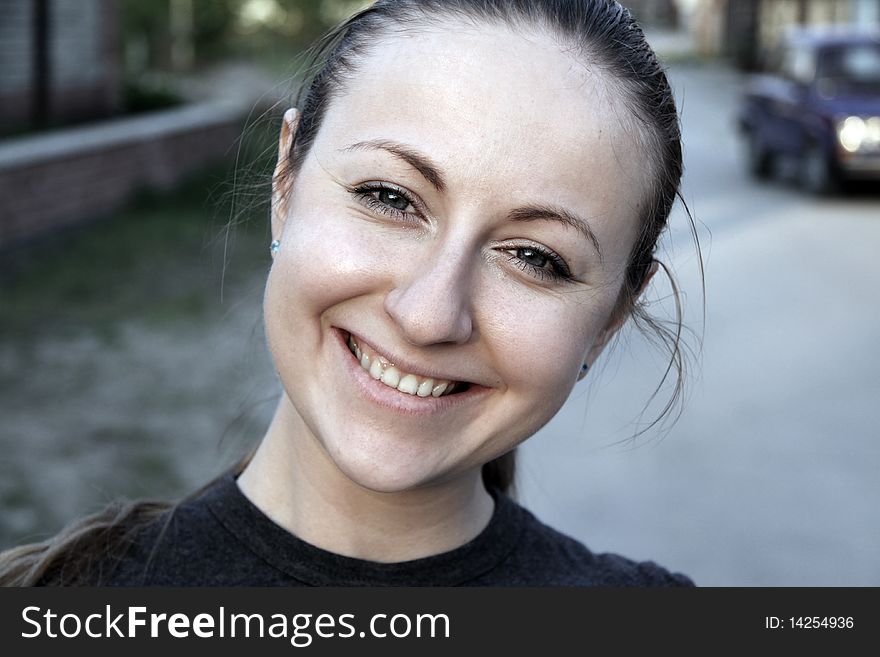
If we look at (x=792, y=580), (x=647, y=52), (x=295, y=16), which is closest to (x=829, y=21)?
(x=295, y=16)

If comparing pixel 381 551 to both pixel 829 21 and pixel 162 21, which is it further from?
pixel 829 21

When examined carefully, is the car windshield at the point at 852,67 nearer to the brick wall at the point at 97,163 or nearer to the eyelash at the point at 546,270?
the brick wall at the point at 97,163

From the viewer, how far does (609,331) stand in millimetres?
2068

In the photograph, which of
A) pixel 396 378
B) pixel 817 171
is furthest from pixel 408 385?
pixel 817 171

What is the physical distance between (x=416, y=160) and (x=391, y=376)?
0.30 m

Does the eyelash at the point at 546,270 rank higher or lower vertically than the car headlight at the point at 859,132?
higher

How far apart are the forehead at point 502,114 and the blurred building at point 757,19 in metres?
30.4

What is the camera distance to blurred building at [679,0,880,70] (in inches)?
1319

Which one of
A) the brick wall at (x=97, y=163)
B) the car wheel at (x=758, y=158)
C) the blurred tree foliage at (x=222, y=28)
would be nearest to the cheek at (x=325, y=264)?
the brick wall at (x=97, y=163)

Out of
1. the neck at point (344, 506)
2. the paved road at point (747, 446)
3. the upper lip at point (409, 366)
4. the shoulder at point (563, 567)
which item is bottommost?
the paved road at point (747, 446)

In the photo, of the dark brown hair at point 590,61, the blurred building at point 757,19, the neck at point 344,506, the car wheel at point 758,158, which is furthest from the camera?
the blurred building at point 757,19

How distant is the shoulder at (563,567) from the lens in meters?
2.09

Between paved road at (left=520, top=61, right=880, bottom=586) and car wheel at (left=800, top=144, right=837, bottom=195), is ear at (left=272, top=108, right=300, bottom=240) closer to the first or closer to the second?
paved road at (left=520, top=61, right=880, bottom=586)

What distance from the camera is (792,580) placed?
16.6ft
